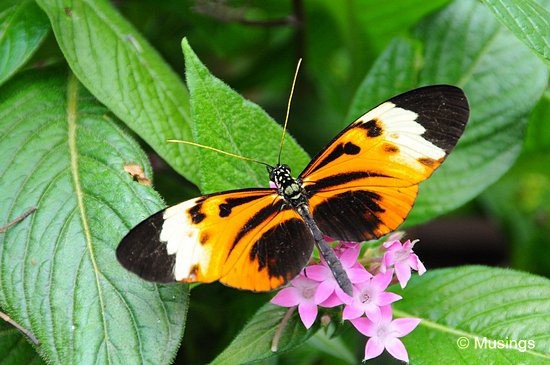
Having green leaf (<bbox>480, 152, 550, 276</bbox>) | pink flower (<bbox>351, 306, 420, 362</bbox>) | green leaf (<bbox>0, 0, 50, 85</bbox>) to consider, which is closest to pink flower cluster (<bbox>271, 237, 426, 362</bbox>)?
pink flower (<bbox>351, 306, 420, 362</bbox>)

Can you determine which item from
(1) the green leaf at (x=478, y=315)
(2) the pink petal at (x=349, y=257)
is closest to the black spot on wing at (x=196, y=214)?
(2) the pink petal at (x=349, y=257)

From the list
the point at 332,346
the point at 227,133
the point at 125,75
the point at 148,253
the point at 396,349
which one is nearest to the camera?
the point at 148,253

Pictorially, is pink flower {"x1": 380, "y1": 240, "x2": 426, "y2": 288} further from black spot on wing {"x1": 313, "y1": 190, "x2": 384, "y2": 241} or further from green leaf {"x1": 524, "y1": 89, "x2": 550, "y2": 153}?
green leaf {"x1": 524, "y1": 89, "x2": 550, "y2": 153}

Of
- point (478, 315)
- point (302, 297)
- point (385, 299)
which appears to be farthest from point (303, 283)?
point (478, 315)

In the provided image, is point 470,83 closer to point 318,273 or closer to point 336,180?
point 336,180

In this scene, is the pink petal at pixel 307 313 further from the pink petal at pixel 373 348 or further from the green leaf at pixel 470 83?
the green leaf at pixel 470 83

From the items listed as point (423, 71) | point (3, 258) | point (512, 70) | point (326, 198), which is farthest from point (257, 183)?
point (512, 70)
